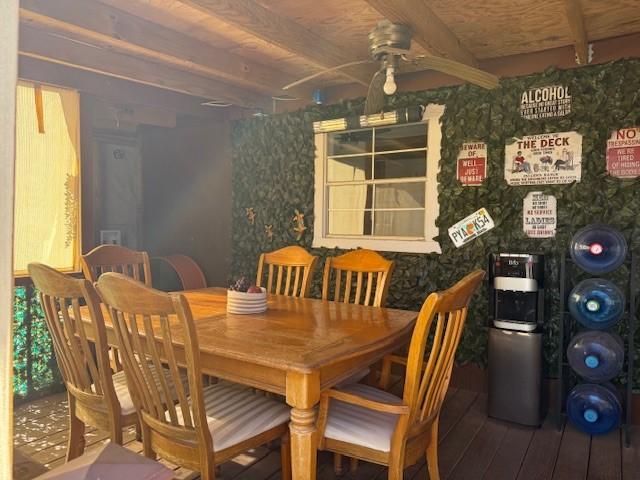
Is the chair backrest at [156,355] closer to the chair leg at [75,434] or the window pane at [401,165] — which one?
the chair leg at [75,434]

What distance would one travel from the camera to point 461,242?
3656 mm

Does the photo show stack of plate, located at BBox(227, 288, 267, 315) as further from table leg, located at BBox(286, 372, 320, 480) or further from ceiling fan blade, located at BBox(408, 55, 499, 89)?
ceiling fan blade, located at BBox(408, 55, 499, 89)

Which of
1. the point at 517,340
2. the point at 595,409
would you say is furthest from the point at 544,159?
the point at 595,409

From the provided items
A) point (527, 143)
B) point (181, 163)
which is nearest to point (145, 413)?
point (527, 143)

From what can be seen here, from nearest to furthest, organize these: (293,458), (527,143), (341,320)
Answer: (293,458), (341,320), (527,143)

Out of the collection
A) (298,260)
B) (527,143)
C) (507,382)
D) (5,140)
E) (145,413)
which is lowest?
(507,382)

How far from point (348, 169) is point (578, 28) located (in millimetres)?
2195

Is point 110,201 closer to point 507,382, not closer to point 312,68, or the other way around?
point 312,68

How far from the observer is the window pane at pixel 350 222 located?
14.1ft

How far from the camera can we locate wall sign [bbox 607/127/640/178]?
9.95 ft

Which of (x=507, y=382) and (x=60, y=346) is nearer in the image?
(x=60, y=346)

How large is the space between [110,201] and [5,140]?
20.8 feet

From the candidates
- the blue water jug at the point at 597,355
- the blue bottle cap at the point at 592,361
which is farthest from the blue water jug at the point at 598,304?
the blue bottle cap at the point at 592,361

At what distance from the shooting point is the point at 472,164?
11.8 ft
